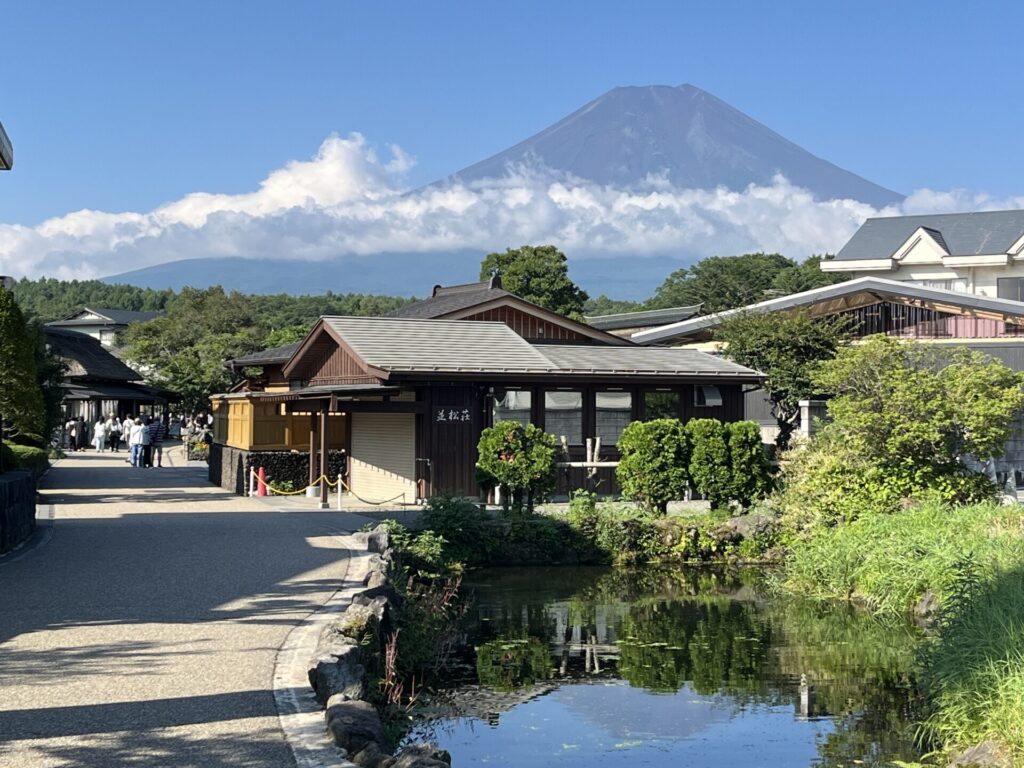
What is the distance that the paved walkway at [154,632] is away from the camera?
6758 mm

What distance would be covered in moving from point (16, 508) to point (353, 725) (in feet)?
33.4

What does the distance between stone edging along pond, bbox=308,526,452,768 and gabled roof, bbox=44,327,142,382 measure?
41994mm

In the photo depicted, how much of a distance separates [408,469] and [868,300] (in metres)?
15.2

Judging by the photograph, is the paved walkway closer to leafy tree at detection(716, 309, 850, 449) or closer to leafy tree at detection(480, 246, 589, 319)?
leafy tree at detection(716, 309, 850, 449)

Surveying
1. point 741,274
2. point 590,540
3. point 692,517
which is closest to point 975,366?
point 692,517

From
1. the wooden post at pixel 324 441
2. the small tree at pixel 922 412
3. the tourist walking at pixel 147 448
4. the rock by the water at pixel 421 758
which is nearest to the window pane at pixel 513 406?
the wooden post at pixel 324 441

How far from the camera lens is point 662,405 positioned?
84.2 ft

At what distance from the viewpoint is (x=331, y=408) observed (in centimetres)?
2278

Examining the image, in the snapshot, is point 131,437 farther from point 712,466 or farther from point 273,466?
point 712,466

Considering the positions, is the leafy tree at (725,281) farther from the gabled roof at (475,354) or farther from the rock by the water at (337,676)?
the rock by the water at (337,676)

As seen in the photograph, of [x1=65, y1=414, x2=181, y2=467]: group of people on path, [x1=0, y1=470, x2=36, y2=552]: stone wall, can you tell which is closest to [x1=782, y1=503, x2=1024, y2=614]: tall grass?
[x1=0, y1=470, x2=36, y2=552]: stone wall

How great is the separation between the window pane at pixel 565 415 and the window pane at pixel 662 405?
1814mm

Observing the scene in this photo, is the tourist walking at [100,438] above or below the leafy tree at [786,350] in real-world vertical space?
below

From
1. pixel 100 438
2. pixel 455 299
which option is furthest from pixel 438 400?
pixel 100 438
